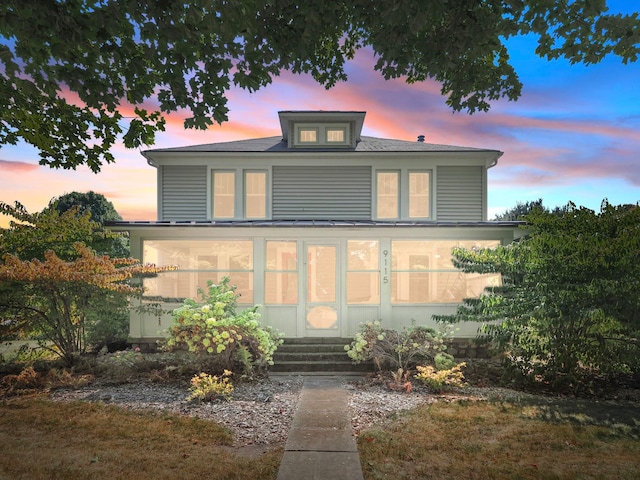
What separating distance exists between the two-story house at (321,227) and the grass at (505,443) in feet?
13.9

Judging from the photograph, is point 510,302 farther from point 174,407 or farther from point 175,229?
point 175,229

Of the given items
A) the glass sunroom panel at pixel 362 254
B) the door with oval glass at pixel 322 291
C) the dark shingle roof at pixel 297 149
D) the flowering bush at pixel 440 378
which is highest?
the dark shingle roof at pixel 297 149

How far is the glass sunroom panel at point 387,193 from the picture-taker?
1390 cm

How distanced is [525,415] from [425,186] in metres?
8.36

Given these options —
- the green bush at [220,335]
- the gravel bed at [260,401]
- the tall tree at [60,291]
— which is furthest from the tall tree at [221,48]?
the gravel bed at [260,401]

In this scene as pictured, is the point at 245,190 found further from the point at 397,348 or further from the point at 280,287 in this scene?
the point at 397,348

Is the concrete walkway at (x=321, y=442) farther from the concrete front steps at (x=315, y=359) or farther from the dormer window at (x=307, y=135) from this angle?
the dormer window at (x=307, y=135)

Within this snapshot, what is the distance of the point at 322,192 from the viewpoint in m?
13.9

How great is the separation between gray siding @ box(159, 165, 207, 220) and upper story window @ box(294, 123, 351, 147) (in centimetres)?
330

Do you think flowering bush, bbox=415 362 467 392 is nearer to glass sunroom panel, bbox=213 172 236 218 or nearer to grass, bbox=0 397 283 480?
grass, bbox=0 397 283 480

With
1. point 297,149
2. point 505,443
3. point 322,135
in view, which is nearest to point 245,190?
point 297,149

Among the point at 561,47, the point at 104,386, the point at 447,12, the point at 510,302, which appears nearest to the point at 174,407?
the point at 104,386

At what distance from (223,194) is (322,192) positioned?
3.21 m

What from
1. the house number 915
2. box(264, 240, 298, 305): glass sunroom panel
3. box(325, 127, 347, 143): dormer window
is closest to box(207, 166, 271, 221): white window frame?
box(325, 127, 347, 143): dormer window
